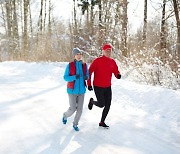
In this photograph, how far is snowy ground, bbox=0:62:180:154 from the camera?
5.20m

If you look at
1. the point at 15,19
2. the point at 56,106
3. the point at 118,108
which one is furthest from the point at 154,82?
the point at 15,19

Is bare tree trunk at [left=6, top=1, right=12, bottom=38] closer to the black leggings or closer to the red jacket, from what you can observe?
the red jacket

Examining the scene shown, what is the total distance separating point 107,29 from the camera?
15.3 metres

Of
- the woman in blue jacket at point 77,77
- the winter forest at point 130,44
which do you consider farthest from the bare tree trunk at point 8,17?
the woman in blue jacket at point 77,77

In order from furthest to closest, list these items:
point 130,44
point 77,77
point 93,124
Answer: point 130,44
point 93,124
point 77,77

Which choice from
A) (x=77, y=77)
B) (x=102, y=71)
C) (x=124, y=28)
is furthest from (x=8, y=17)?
(x=77, y=77)

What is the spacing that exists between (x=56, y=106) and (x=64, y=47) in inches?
442

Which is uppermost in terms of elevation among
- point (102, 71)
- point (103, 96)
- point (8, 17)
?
point (8, 17)

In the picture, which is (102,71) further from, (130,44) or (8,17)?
(8,17)

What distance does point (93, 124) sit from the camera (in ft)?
21.9

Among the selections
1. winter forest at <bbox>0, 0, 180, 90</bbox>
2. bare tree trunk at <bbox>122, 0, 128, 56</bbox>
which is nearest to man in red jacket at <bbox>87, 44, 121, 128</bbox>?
winter forest at <bbox>0, 0, 180, 90</bbox>

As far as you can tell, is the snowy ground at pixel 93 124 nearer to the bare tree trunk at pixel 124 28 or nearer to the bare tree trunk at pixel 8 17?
the bare tree trunk at pixel 124 28

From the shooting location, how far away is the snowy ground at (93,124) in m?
5.20

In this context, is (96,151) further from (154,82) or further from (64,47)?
(64,47)
